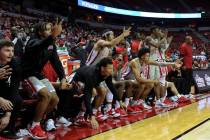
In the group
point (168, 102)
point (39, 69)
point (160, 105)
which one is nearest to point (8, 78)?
point (39, 69)

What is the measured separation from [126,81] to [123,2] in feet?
95.6

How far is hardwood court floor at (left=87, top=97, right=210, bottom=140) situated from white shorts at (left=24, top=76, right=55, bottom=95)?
3.07 feet

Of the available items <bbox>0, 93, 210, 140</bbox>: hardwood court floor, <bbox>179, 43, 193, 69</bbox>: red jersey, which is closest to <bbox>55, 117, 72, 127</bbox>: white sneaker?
<bbox>0, 93, 210, 140</bbox>: hardwood court floor

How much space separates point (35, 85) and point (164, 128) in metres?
1.97

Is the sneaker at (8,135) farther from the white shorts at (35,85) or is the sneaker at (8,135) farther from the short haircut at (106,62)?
the short haircut at (106,62)

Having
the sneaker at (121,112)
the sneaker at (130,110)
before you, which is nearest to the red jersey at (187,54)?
the sneaker at (130,110)

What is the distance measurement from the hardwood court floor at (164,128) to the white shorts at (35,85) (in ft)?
3.07

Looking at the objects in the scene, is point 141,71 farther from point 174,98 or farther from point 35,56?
point 35,56

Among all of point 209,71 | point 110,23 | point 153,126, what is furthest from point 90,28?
point 153,126

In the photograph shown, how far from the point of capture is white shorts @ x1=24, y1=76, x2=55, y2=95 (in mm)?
5078

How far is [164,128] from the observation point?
18.2 feet

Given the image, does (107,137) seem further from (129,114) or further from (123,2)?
(123,2)

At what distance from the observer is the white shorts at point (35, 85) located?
200 inches

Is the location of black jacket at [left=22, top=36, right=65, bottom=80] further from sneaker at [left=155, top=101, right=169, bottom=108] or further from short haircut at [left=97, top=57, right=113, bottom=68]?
sneaker at [left=155, top=101, right=169, bottom=108]
